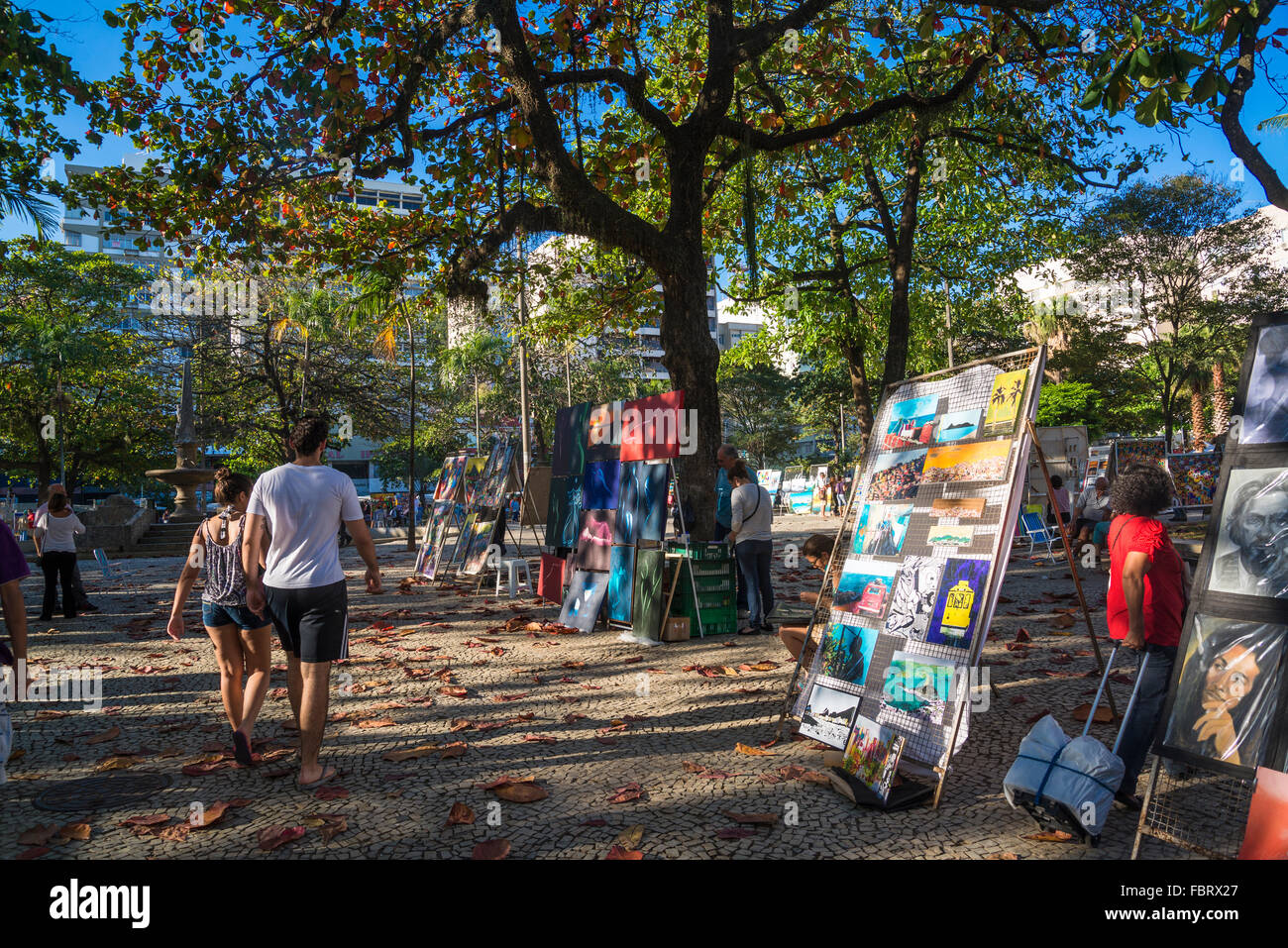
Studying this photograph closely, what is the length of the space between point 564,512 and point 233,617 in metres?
5.53

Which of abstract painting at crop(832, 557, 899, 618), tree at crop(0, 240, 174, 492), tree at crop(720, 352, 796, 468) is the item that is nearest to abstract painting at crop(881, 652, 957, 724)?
abstract painting at crop(832, 557, 899, 618)

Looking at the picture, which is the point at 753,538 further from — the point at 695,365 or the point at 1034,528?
the point at 1034,528

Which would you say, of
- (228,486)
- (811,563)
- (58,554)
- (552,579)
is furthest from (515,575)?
(228,486)

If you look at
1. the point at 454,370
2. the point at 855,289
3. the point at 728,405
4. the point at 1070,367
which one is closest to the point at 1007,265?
the point at 855,289

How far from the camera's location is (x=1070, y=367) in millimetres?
39594

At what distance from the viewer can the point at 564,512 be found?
9.98 meters

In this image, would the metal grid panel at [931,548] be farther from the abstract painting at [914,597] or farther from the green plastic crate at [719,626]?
the green plastic crate at [719,626]

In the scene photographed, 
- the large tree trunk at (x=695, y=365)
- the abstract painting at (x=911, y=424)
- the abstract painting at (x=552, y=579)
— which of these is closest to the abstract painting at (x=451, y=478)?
the abstract painting at (x=552, y=579)

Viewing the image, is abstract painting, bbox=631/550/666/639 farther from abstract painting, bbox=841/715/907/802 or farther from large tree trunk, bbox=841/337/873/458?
large tree trunk, bbox=841/337/873/458

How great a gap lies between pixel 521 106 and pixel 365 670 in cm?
607

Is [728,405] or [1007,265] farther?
[728,405]

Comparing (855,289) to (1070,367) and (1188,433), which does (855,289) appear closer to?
(1070,367)

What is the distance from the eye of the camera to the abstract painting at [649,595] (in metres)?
7.93

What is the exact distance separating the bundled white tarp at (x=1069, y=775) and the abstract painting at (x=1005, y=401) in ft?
5.17
